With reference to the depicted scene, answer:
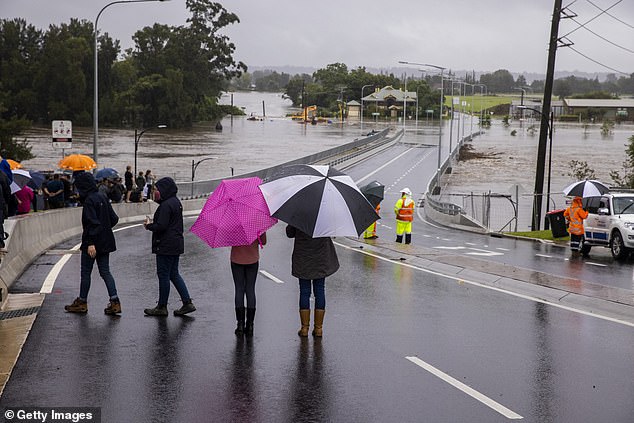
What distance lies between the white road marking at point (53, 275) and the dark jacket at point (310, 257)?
4.96 meters

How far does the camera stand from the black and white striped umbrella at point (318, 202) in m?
10.7

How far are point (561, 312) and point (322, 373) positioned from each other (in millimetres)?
5359

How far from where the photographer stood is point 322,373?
960cm

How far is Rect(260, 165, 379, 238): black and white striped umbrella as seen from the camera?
10688 millimetres

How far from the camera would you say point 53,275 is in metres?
16.2

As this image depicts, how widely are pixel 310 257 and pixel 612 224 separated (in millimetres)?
15487

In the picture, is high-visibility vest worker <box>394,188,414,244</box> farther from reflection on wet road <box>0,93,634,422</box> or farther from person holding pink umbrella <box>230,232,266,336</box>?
person holding pink umbrella <box>230,232,266,336</box>

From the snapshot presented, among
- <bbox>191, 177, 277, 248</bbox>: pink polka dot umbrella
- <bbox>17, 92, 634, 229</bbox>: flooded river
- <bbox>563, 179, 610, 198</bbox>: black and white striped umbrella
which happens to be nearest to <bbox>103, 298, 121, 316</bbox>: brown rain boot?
<bbox>191, 177, 277, 248</bbox>: pink polka dot umbrella

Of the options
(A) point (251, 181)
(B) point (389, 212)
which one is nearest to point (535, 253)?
(A) point (251, 181)

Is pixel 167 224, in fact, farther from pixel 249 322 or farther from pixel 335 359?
pixel 335 359

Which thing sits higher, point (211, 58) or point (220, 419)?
point (211, 58)


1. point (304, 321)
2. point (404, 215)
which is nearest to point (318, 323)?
point (304, 321)

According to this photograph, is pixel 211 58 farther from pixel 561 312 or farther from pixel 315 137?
pixel 561 312

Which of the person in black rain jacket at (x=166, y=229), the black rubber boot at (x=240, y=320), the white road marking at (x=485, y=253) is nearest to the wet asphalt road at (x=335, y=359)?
the black rubber boot at (x=240, y=320)
